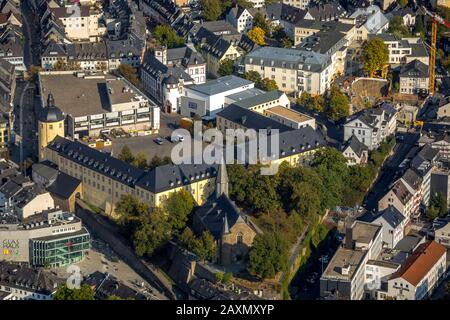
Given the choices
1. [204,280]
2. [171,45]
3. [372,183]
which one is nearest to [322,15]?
[171,45]

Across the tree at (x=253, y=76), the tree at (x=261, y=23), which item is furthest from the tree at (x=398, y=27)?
the tree at (x=253, y=76)

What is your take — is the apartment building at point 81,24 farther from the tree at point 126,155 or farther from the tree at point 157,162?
the tree at point 157,162

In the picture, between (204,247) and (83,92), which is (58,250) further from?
(83,92)

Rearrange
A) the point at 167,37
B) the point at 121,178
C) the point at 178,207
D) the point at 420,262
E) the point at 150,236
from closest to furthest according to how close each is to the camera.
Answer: the point at 420,262
the point at 150,236
the point at 178,207
the point at 121,178
the point at 167,37

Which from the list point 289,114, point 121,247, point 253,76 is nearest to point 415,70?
point 253,76
